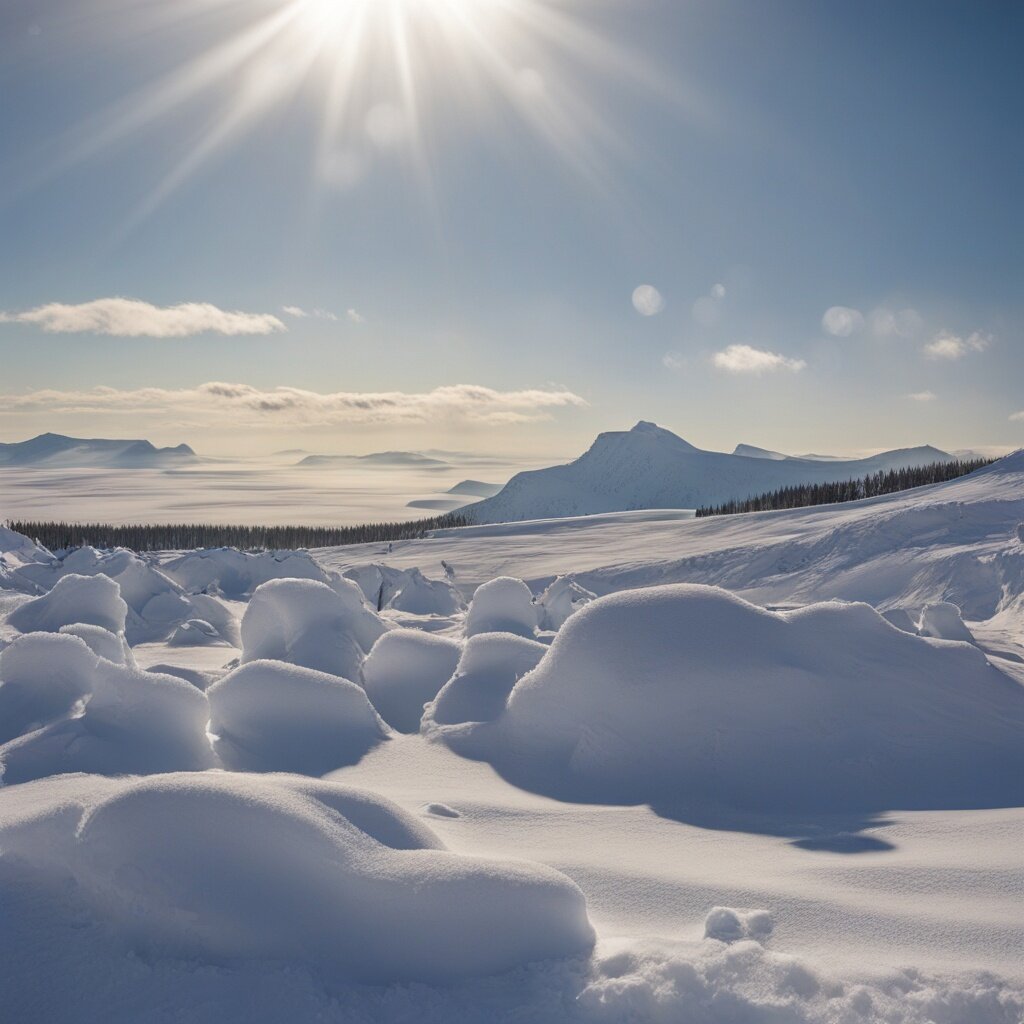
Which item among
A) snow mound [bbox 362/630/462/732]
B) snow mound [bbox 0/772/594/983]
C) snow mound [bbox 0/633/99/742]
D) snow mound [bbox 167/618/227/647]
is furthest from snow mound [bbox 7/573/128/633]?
snow mound [bbox 0/772/594/983]

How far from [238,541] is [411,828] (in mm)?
98262

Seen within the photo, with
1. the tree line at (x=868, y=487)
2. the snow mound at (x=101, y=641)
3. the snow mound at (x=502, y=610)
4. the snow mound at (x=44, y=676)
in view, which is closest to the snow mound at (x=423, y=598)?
the snow mound at (x=502, y=610)

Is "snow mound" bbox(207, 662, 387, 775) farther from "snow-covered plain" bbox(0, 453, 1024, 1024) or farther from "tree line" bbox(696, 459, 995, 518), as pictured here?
"tree line" bbox(696, 459, 995, 518)

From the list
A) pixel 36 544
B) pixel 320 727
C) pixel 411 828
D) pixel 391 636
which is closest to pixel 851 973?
pixel 411 828

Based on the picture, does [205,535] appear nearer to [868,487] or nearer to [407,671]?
[868,487]

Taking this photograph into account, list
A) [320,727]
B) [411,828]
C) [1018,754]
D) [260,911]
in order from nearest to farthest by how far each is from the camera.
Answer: [260,911], [411,828], [1018,754], [320,727]

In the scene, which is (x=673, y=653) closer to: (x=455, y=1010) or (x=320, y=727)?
(x=320, y=727)

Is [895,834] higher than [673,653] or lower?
lower

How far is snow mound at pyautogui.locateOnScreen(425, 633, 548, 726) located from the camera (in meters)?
8.38

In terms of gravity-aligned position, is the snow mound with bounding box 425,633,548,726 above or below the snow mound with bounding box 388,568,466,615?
above

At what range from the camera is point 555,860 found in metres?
4.82

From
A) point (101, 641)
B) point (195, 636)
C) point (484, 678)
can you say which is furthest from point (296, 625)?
point (195, 636)

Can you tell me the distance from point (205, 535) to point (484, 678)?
97338 millimetres

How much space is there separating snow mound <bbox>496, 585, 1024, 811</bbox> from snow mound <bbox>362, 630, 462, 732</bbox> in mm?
2039
